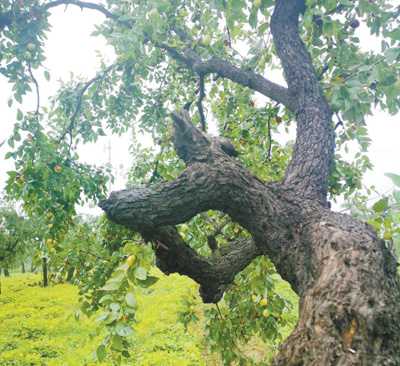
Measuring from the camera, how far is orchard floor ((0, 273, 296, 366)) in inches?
210

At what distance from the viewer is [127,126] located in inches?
144

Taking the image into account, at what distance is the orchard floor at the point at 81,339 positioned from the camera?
5.32 meters

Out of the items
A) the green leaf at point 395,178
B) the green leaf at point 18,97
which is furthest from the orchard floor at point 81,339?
the green leaf at point 395,178

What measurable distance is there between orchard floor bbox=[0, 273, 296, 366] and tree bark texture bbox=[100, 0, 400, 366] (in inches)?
125

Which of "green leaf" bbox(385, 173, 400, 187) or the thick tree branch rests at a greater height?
the thick tree branch

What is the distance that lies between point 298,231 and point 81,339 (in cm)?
722

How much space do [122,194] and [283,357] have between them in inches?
36.5

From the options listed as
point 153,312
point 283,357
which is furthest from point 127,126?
point 153,312

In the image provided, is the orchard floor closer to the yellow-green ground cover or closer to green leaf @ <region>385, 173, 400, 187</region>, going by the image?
the yellow-green ground cover

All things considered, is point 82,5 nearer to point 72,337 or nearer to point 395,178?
point 395,178

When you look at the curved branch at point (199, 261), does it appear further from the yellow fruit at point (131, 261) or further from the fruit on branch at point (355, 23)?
the fruit on branch at point (355, 23)

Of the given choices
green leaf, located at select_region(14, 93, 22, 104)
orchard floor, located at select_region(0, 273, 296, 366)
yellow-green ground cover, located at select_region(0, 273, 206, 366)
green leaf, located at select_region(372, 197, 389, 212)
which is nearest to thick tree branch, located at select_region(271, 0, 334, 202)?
A: green leaf, located at select_region(372, 197, 389, 212)

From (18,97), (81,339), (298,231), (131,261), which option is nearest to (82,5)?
(18,97)

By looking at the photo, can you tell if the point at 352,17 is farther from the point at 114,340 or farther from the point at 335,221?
the point at 114,340
